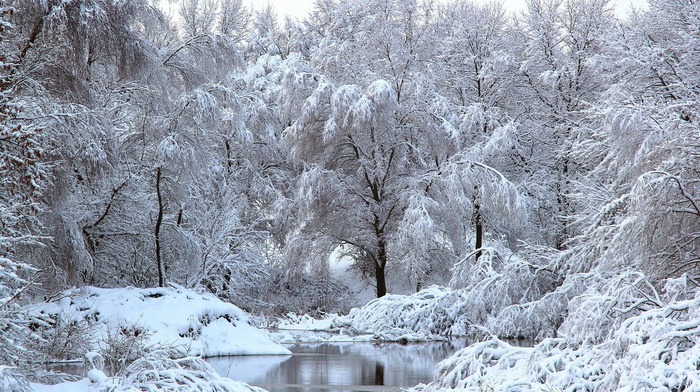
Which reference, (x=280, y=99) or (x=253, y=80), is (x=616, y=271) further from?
(x=253, y=80)

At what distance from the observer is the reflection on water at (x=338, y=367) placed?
10406 millimetres

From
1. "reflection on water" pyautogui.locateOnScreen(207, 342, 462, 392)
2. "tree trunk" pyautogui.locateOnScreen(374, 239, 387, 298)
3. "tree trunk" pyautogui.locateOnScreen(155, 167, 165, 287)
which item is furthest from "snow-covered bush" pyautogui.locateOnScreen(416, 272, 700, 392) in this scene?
"tree trunk" pyautogui.locateOnScreen(374, 239, 387, 298)

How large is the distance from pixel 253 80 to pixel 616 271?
1902 cm

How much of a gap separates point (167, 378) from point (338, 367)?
5923mm

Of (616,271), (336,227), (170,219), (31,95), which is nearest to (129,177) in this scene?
(170,219)

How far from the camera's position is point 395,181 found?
2289 cm

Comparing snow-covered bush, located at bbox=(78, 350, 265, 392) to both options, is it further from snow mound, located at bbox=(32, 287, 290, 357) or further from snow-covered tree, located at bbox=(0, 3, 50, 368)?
snow mound, located at bbox=(32, 287, 290, 357)

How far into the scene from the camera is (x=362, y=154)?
75.2ft

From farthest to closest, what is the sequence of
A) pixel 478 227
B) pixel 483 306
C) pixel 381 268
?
pixel 478 227 → pixel 381 268 → pixel 483 306

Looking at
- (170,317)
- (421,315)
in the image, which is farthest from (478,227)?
(170,317)

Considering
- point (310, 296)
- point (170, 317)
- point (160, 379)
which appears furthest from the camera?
point (310, 296)

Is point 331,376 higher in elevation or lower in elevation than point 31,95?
lower

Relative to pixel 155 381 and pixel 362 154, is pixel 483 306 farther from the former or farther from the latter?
pixel 155 381

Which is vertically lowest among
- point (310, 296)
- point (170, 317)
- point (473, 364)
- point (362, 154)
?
point (473, 364)
